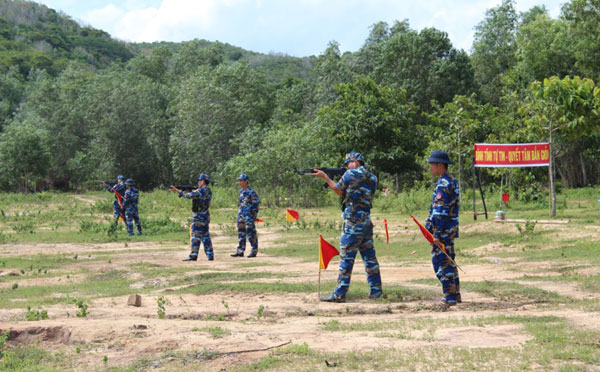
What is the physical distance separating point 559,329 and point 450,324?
44.3 inches

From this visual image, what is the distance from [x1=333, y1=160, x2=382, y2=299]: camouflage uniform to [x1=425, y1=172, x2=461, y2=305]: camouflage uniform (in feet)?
3.09

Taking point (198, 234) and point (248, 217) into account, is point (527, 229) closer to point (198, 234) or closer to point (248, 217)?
point (248, 217)

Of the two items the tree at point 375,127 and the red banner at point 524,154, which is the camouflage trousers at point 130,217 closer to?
the red banner at point 524,154

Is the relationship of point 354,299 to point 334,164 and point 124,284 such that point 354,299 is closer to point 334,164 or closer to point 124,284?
point 124,284

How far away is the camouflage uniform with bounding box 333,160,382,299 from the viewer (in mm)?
8812

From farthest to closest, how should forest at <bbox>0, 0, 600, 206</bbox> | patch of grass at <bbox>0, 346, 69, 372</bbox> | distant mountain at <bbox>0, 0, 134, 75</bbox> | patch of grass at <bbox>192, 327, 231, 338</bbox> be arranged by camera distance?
distant mountain at <bbox>0, 0, 134, 75</bbox> → forest at <bbox>0, 0, 600, 206</bbox> → patch of grass at <bbox>192, 327, 231, 338</bbox> → patch of grass at <bbox>0, 346, 69, 372</bbox>

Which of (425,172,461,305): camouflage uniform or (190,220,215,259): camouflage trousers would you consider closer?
(425,172,461,305): camouflage uniform

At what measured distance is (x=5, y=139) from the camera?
4738 centimetres

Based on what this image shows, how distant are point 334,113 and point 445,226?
2493 cm

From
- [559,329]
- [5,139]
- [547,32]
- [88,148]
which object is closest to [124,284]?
[559,329]

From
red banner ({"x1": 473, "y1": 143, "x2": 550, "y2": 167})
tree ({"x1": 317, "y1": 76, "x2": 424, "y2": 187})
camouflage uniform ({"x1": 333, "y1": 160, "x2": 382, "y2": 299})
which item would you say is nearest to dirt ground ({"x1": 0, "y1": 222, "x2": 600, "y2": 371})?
camouflage uniform ({"x1": 333, "y1": 160, "x2": 382, "y2": 299})

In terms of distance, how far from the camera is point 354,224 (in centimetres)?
884

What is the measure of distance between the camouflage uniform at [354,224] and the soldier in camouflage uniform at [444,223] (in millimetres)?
947

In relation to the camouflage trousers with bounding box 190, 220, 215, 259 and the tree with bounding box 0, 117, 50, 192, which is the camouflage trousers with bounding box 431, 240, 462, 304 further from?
the tree with bounding box 0, 117, 50, 192
